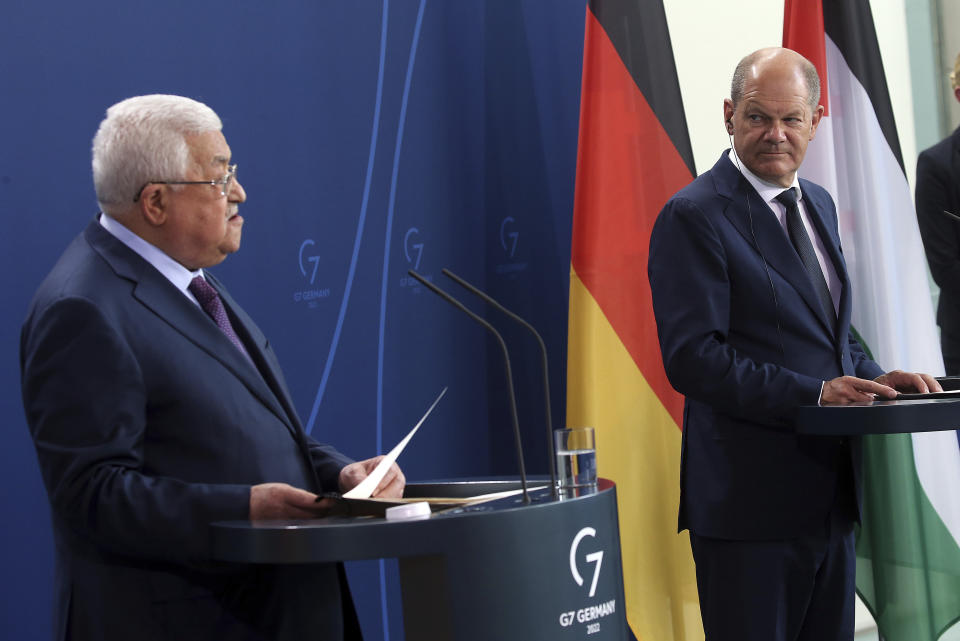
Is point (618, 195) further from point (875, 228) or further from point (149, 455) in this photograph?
point (149, 455)

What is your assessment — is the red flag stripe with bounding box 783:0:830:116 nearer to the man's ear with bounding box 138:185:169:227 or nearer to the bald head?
the bald head

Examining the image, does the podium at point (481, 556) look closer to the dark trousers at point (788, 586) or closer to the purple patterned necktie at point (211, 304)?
the purple patterned necktie at point (211, 304)

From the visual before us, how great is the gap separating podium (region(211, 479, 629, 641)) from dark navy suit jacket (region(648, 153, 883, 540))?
33.6 inches

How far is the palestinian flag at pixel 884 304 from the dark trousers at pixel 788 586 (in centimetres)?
90

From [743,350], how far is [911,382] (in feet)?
1.22

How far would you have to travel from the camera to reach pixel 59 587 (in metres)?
1.95

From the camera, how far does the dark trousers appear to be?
2.59 m

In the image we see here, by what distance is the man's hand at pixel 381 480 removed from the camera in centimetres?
195

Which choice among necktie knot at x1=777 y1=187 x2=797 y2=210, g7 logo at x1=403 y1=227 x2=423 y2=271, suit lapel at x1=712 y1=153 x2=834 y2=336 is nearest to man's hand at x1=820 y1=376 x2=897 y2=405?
suit lapel at x1=712 y1=153 x2=834 y2=336

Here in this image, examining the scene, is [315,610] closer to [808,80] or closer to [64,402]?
[64,402]

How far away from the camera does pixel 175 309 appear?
197 centimetres

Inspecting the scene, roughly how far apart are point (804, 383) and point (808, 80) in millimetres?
765

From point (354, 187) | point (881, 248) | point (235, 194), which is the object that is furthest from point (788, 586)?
point (354, 187)

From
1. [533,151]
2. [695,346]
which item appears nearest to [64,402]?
[695,346]
